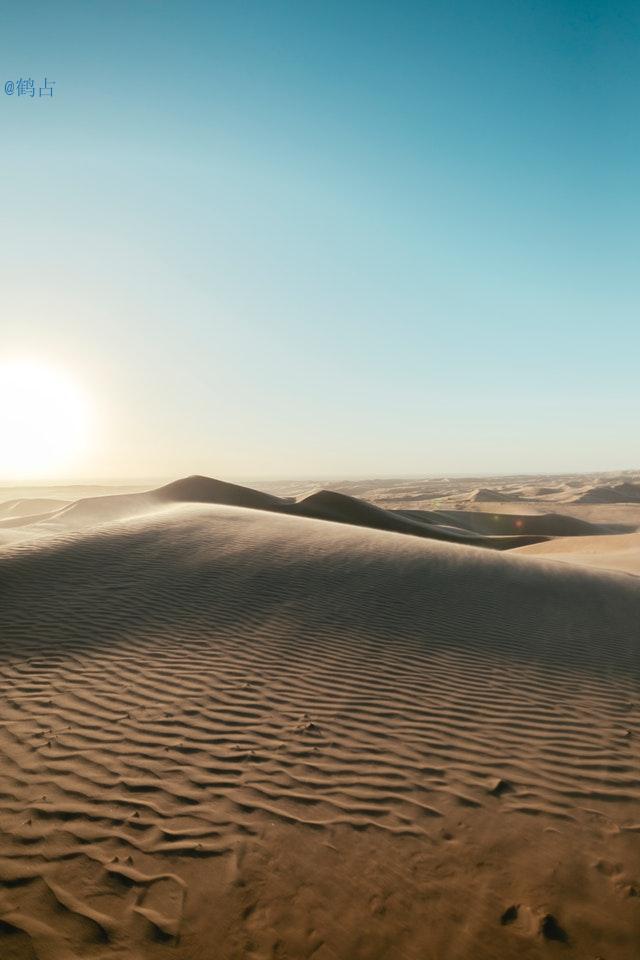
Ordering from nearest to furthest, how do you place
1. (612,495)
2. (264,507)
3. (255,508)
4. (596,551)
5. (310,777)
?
(310,777) → (596,551) → (255,508) → (264,507) → (612,495)

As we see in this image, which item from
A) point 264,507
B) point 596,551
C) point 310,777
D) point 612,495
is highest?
point 264,507

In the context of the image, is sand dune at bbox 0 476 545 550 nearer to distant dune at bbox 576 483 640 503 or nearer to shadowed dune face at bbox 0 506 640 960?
shadowed dune face at bbox 0 506 640 960

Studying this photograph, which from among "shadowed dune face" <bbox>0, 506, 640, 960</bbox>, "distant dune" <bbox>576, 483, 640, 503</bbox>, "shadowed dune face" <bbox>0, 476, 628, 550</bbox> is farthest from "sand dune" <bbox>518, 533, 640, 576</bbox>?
"distant dune" <bbox>576, 483, 640, 503</bbox>

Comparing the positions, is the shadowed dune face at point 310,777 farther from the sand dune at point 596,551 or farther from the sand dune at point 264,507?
the sand dune at point 264,507

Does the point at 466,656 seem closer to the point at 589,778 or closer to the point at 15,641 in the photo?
the point at 589,778

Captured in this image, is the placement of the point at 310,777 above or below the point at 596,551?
above

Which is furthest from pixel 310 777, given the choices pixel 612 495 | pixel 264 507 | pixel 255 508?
pixel 612 495

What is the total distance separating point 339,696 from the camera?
5.62 meters

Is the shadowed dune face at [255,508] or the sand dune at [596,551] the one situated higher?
the shadowed dune face at [255,508]

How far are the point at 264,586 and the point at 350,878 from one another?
6.17m

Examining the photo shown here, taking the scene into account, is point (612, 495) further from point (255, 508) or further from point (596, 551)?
point (255, 508)

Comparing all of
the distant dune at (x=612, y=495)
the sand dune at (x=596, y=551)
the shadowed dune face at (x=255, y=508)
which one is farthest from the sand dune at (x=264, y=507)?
the distant dune at (x=612, y=495)

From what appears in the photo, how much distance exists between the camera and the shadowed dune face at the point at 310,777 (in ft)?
9.74

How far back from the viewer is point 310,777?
4.22 meters
